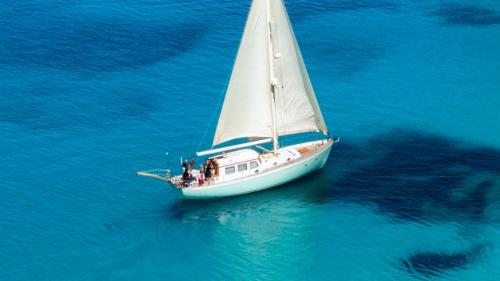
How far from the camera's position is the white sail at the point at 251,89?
68188mm

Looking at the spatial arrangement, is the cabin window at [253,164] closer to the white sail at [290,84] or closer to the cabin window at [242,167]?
the cabin window at [242,167]

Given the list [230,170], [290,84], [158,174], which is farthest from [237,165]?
[158,174]

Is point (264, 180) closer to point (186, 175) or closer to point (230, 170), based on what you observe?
point (230, 170)

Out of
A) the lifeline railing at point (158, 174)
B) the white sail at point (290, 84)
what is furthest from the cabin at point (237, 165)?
the white sail at point (290, 84)

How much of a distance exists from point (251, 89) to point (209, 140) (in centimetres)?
1251

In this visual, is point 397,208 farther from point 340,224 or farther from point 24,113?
point 24,113

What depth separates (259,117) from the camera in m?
71.9

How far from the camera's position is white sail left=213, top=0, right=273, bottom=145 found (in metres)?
68.2

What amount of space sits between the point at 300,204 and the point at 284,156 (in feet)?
15.6

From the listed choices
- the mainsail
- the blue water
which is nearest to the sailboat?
the mainsail

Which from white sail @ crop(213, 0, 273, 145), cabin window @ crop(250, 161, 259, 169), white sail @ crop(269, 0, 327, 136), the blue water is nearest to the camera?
the blue water

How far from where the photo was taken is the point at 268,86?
70875mm

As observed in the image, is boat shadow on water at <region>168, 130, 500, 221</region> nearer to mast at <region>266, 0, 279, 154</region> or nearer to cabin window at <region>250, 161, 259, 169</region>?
cabin window at <region>250, 161, 259, 169</region>

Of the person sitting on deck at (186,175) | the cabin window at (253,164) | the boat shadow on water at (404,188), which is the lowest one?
the boat shadow on water at (404,188)
